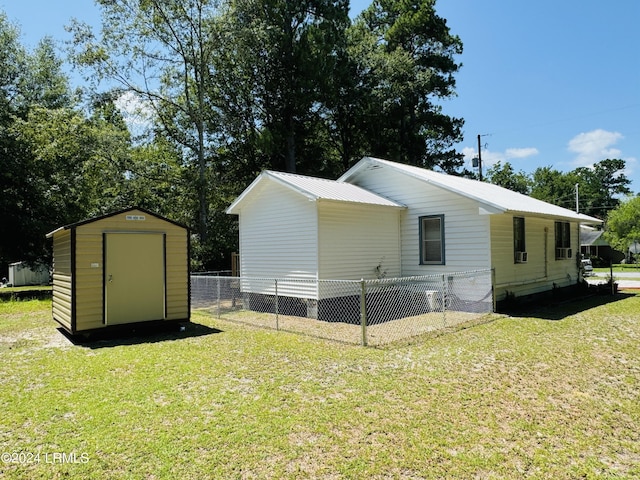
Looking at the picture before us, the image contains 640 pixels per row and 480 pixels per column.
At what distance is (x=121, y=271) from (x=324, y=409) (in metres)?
5.56

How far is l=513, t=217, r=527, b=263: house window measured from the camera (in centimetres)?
1089

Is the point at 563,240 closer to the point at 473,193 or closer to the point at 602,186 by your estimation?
the point at 473,193

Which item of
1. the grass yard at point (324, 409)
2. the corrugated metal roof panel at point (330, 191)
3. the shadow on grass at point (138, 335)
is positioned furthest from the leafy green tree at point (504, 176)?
the shadow on grass at point (138, 335)

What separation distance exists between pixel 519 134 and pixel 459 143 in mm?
8631

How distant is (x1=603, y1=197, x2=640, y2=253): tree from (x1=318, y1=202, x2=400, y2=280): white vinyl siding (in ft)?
108

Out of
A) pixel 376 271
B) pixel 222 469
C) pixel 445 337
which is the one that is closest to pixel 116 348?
pixel 222 469

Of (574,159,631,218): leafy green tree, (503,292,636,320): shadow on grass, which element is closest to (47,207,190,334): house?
(503,292,636,320): shadow on grass

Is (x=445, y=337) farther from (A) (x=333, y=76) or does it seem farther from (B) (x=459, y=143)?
(B) (x=459, y=143)

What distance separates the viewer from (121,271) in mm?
7805

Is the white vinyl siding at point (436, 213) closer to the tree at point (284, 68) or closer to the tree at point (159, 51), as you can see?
the tree at point (284, 68)

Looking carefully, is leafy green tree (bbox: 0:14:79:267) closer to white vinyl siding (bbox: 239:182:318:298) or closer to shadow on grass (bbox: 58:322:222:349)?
white vinyl siding (bbox: 239:182:318:298)

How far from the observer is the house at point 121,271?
291 inches

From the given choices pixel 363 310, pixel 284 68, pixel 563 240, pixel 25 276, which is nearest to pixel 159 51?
pixel 284 68

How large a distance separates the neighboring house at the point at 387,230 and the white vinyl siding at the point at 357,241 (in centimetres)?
3
